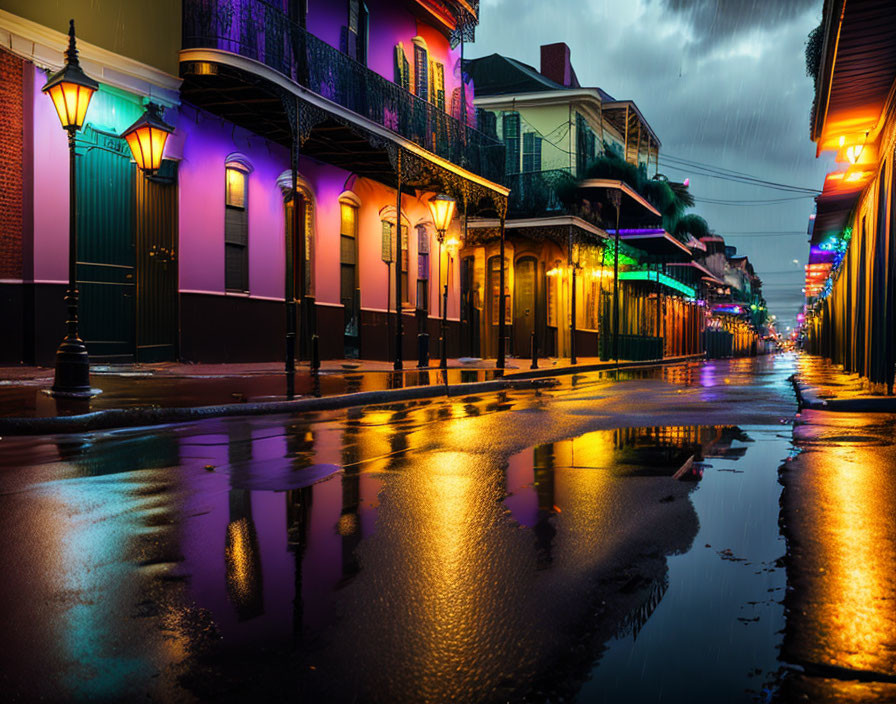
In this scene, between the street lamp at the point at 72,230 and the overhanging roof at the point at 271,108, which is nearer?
the street lamp at the point at 72,230

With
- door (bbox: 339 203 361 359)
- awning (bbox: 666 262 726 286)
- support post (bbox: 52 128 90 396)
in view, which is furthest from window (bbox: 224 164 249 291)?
awning (bbox: 666 262 726 286)

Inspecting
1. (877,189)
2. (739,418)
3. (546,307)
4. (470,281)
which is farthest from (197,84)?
(546,307)

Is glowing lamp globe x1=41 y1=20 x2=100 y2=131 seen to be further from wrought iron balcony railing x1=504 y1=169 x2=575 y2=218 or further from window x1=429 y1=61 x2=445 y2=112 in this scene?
wrought iron balcony railing x1=504 y1=169 x2=575 y2=218

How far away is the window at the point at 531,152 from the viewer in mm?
35531

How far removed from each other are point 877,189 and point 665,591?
47.0 ft

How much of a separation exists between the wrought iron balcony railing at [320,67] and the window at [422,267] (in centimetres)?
253

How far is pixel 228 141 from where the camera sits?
57.1ft

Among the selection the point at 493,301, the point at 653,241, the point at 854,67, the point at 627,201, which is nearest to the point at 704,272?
the point at 653,241

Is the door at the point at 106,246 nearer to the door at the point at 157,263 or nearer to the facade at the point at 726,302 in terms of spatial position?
the door at the point at 157,263

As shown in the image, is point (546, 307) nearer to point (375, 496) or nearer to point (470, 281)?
point (470, 281)

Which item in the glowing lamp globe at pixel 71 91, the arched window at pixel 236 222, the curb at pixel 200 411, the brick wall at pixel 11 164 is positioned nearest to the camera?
the curb at pixel 200 411

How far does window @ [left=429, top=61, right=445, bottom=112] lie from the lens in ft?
82.4

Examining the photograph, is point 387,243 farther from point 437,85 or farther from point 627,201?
point 627,201

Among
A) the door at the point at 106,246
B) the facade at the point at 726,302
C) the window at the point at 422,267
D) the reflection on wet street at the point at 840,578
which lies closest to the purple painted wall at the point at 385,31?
the window at the point at 422,267
